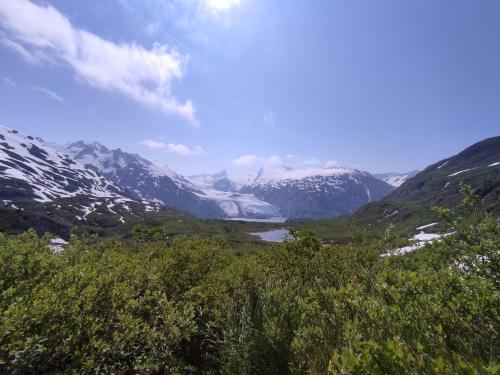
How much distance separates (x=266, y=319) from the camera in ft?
32.5

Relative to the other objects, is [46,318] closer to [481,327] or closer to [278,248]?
[481,327]

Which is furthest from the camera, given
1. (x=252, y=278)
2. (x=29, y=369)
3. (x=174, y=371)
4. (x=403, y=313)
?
(x=252, y=278)

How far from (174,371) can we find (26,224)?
692ft

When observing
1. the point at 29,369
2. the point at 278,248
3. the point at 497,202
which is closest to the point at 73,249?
the point at 29,369

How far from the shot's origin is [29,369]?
705 centimetres

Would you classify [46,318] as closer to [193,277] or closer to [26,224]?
[193,277]

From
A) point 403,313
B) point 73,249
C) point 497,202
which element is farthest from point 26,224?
point 497,202

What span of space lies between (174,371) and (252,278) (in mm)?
6226

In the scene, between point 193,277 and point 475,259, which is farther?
point 193,277

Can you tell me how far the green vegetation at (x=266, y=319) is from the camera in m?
5.01

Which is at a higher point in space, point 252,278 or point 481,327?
point 481,327

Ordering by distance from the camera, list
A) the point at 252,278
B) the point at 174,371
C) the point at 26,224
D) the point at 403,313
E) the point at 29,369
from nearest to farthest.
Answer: the point at 403,313, the point at 29,369, the point at 174,371, the point at 252,278, the point at 26,224

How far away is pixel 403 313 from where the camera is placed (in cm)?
594

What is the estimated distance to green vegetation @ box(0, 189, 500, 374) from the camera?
5.01 m
